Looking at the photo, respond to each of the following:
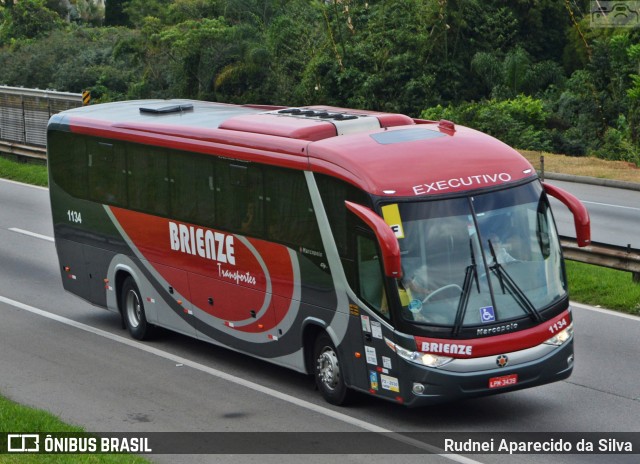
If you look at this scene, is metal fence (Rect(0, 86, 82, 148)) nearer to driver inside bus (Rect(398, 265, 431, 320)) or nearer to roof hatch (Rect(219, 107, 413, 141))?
roof hatch (Rect(219, 107, 413, 141))

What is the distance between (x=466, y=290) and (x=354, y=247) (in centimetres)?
132

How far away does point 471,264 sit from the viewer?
11.8m

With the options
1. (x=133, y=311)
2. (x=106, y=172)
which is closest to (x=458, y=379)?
(x=133, y=311)

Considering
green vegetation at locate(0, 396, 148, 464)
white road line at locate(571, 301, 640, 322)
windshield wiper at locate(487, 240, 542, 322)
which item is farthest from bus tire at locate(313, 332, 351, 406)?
white road line at locate(571, 301, 640, 322)

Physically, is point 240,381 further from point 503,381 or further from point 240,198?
point 503,381

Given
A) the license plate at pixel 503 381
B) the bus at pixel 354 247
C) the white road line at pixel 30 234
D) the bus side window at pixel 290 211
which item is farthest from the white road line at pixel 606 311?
the white road line at pixel 30 234

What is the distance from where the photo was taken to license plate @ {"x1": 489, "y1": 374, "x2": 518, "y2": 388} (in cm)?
1174

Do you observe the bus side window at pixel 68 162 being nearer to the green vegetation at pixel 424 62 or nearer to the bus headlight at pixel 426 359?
the bus headlight at pixel 426 359

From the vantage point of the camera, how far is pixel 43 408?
13469 mm

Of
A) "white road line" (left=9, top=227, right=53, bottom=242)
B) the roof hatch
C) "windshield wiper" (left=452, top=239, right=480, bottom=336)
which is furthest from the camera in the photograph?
"white road line" (left=9, top=227, right=53, bottom=242)

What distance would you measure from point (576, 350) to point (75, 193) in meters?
7.95

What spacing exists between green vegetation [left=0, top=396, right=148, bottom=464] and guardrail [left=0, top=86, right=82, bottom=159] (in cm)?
2304

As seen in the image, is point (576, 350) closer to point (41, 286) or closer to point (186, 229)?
point (186, 229)

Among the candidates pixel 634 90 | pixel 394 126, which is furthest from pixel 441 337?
pixel 634 90
